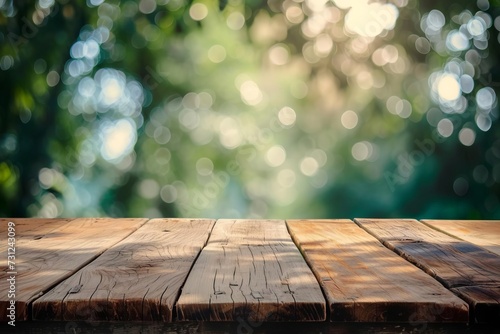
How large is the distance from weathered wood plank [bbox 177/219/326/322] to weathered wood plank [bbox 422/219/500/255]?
0.62 m

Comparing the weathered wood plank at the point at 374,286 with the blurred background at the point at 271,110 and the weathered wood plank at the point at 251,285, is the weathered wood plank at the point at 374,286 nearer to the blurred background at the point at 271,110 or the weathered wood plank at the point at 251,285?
the weathered wood plank at the point at 251,285

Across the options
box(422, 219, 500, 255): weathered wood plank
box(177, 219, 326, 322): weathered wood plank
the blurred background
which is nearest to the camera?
→ box(177, 219, 326, 322): weathered wood plank

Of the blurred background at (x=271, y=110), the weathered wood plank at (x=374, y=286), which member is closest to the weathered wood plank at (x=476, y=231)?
the weathered wood plank at (x=374, y=286)

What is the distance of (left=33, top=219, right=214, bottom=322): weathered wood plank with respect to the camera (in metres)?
1.28

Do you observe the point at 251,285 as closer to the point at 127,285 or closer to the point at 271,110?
the point at 127,285

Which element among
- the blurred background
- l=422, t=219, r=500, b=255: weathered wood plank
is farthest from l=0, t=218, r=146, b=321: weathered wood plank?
the blurred background

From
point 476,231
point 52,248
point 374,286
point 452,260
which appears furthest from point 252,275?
point 476,231

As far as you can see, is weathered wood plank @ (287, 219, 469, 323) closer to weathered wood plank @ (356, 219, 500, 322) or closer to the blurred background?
weathered wood plank @ (356, 219, 500, 322)

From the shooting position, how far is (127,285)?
1419mm

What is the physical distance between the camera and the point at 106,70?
5125mm

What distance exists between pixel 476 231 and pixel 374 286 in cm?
111

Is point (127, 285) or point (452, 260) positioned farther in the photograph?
point (452, 260)

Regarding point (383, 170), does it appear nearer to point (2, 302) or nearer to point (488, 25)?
point (488, 25)

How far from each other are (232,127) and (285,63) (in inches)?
27.1
